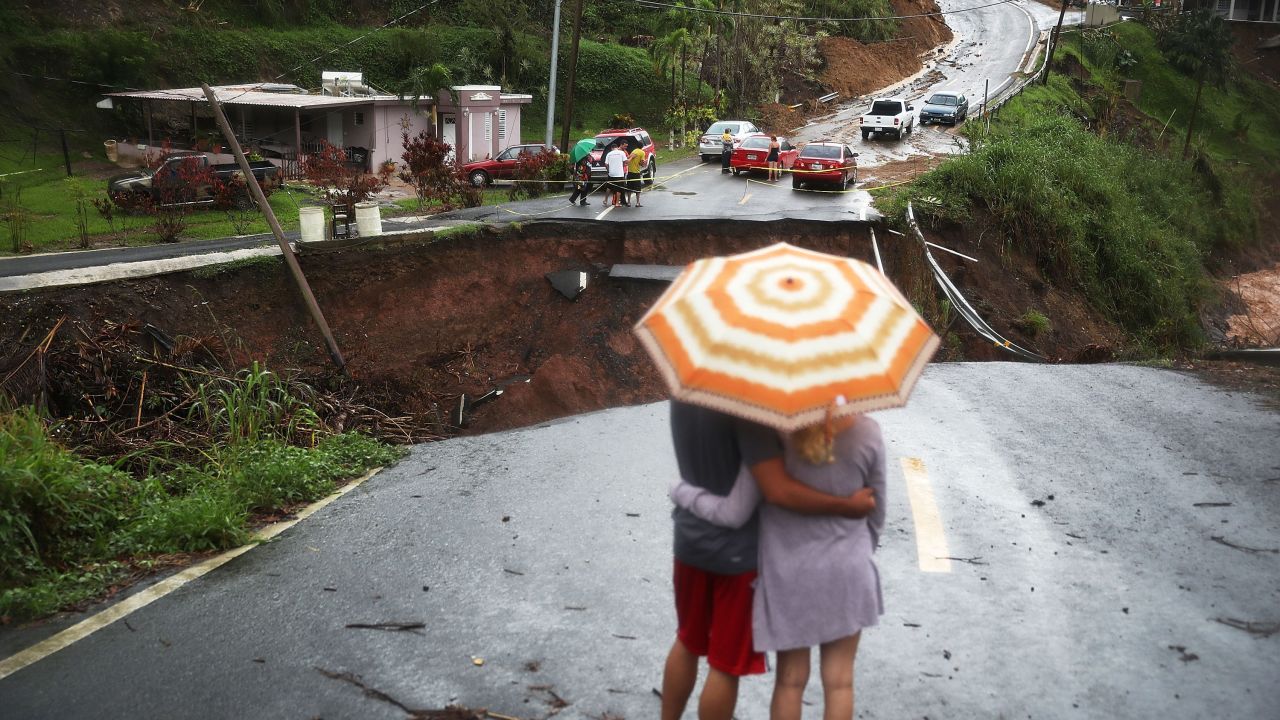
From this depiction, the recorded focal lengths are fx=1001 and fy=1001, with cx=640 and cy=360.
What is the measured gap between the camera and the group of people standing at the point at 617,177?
2244 centimetres

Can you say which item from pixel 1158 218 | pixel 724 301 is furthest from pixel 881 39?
pixel 724 301

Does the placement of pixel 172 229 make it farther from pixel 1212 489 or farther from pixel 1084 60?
pixel 1084 60

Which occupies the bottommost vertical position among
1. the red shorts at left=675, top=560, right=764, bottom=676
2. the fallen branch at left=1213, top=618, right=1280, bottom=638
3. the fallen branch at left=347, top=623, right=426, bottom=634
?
the fallen branch at left=347, top=623, right=426, bottom=634

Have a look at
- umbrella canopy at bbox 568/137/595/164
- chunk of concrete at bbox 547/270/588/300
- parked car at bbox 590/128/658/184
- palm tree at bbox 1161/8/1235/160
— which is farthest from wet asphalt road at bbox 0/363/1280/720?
palm tree at bbox 1161/8/1235/160

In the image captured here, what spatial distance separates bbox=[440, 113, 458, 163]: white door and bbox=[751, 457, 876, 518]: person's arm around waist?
118ft

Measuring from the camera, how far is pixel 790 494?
3207 millimetres

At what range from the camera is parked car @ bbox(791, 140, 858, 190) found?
89.4 feet

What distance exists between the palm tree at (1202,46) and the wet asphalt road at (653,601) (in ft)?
197

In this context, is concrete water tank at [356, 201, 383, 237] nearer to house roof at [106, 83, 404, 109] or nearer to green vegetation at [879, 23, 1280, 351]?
green vegetation at [879, 23, 1280, 351]

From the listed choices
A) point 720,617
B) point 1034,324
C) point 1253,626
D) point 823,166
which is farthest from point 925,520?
point 823,166

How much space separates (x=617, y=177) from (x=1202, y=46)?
51084 millimetres

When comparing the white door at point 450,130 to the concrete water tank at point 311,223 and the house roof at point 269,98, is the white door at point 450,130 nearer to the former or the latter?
the house roof at point 269,98

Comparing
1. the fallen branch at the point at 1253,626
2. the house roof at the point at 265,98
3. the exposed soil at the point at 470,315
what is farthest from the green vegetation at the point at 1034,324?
the house roof at the point at 265,98

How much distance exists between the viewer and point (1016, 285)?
854 inches
